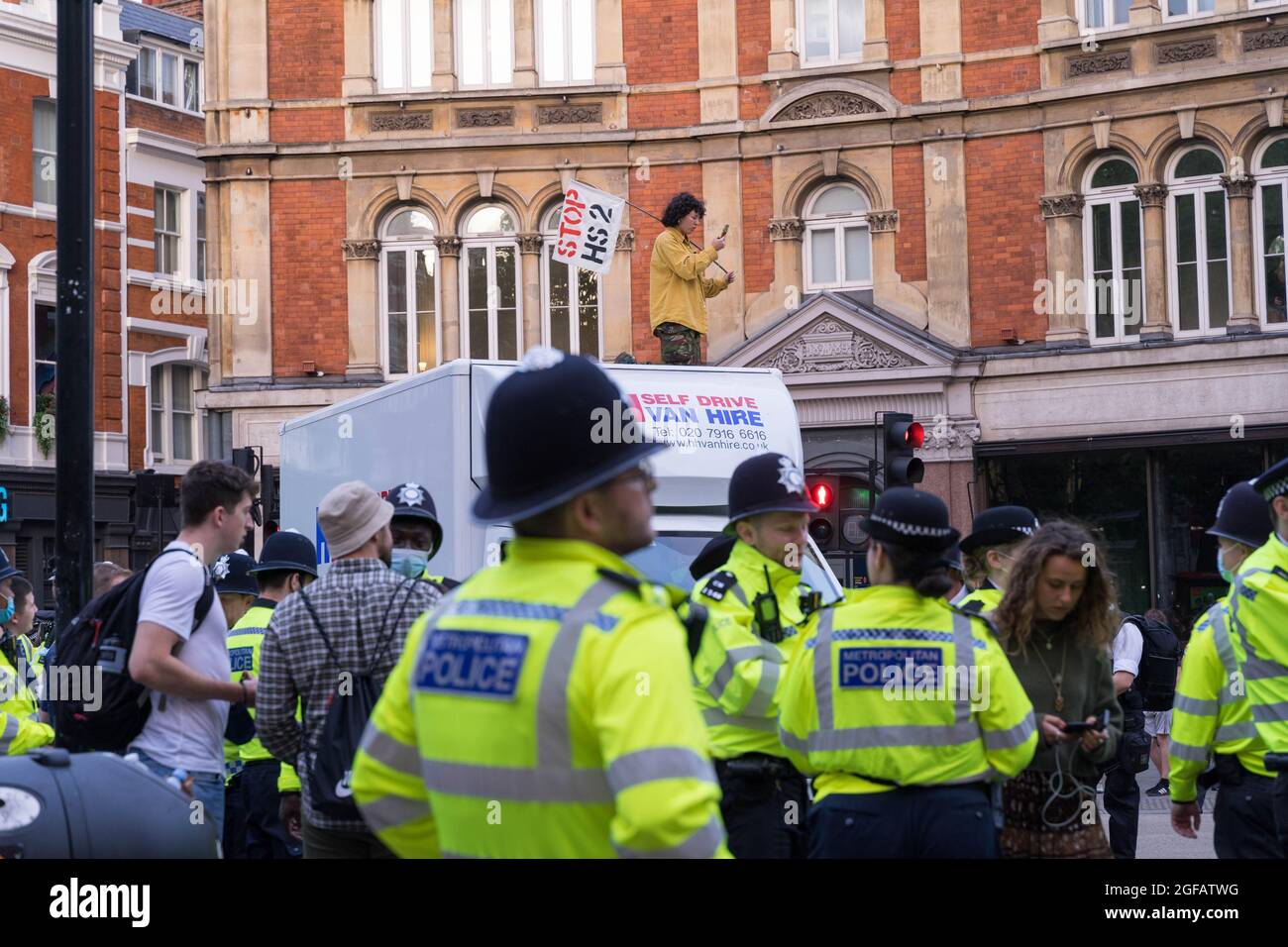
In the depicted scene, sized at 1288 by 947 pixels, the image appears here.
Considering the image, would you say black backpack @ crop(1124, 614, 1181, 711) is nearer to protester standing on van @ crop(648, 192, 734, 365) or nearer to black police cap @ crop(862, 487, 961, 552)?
protester standing on van @ crop(648, 192, 734, 365)

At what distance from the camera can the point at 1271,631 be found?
19.9 ft

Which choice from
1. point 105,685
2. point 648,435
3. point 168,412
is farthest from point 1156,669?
point 168,412

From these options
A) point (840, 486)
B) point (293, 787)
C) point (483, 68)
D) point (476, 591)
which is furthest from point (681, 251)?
point (483, 68)

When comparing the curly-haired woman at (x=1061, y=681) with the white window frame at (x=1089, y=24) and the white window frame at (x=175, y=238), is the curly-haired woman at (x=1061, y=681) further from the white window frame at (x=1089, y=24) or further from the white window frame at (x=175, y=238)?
the white window frame at (x=175, y=238)

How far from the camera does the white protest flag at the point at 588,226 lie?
19.0m

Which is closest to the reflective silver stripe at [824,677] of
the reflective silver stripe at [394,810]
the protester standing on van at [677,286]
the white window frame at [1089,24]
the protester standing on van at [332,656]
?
the protester standing on van at [332,656]

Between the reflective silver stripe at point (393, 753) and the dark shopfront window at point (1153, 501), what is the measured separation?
2202 cm

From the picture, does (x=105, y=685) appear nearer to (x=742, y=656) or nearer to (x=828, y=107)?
(x=742, y=656)

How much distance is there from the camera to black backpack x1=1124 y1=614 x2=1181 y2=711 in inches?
425

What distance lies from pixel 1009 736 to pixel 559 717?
247 centimetres

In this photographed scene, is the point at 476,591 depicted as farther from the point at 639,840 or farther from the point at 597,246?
the point at 597,246

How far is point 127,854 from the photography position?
4.99 metres

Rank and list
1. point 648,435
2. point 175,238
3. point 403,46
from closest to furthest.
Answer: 1. point 648,435
2. point 403,46
3. point 175,238
